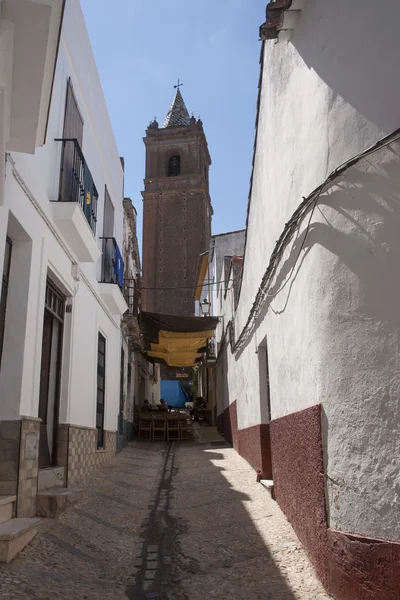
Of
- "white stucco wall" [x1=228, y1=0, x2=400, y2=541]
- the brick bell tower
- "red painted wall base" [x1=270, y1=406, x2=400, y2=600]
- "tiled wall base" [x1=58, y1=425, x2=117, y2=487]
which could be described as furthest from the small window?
"red painted wall base" [x1=270, y1=406, x2=400, y2=600]

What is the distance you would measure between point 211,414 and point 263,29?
17673mm

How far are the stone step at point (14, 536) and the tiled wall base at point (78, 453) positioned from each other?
213cm

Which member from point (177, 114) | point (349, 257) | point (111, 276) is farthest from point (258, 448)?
point (177, 114)

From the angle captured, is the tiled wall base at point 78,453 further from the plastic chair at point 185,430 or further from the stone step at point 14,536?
the plastic chair at point 185,430

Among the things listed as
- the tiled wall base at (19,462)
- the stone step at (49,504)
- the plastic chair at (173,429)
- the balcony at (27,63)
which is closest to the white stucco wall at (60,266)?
the tiled wall base at (19,462)

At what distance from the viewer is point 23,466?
4.59 meters

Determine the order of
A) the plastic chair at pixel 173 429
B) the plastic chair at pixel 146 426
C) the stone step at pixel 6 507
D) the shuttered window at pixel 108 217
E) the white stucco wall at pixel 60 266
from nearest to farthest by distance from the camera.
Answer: the stone step at pixel 6 507 < the white stucco wall at pixel 60 266 < the shuttered window at pixel 108 217 < the plastic chair at pixel 146 426 < the plastic chair at pixel 173 429

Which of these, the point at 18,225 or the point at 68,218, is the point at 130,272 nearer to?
the point at 68,218

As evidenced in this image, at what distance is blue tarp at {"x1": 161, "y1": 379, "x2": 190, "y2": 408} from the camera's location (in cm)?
3322

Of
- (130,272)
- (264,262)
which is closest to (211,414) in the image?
(130,272)

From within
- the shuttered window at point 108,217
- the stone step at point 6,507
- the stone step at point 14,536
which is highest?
the shuttered window at point 108,217

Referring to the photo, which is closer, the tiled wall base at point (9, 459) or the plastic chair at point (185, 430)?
the tiled wall base at point (9, 459)

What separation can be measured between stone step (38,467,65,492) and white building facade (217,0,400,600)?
2.72 metres

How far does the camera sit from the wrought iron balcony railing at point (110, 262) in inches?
361
